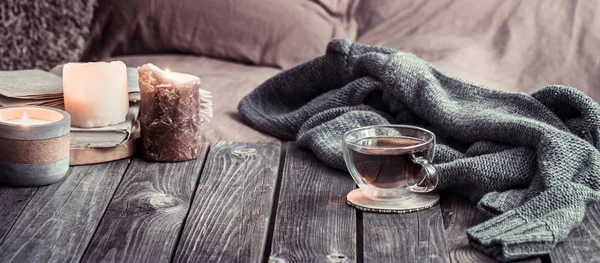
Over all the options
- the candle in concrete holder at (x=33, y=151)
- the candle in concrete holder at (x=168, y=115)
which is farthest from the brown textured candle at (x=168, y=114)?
the candle in concrete holder at (x=33, y=151)

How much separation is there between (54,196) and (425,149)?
0.50 m

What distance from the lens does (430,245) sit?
100 cm

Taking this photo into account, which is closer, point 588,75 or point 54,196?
point 54,196

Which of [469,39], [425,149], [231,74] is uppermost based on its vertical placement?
[425,149]

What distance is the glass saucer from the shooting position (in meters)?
1.10

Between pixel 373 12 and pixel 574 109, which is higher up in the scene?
pixel 574 109

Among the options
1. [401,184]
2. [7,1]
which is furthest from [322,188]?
[7,1]

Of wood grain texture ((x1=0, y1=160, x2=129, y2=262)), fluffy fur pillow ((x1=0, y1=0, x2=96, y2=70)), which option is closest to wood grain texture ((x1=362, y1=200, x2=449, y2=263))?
wood grain texture ((x1=0, y1=160, x2=129, y2=262))

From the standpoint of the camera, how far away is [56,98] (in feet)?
4.50

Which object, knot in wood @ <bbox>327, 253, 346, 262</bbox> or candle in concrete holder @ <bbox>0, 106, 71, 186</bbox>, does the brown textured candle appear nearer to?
candle in concrete holder @ <bbox>0, 106, 71, 186</bbox>

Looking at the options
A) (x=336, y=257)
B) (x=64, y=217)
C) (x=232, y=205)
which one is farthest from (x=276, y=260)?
(x=64, y=217)

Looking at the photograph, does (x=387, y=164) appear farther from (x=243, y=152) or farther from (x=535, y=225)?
(x=243, y=152)

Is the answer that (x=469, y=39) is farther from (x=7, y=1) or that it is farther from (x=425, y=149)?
(x=7, y=1)

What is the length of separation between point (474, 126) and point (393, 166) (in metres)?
0.20
